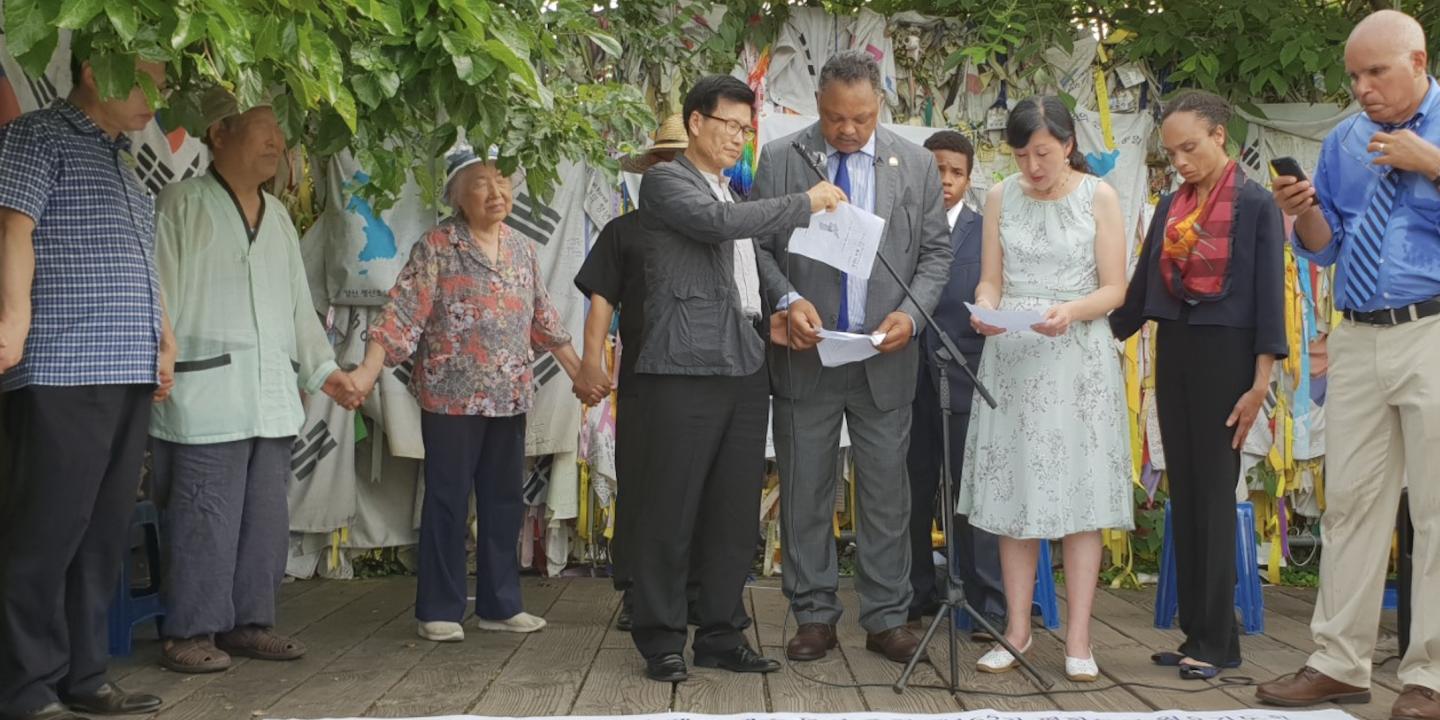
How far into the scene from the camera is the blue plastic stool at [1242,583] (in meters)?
5.05

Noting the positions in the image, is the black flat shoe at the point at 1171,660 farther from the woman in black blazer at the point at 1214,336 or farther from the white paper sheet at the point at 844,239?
A: the white paper sheet at the point at 844,239

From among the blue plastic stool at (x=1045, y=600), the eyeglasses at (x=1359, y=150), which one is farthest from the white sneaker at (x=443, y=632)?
the eyeglasses at (x=1359, y=150)

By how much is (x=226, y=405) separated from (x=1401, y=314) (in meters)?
3.45

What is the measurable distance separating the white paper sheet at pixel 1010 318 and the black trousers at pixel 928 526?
1157 mm

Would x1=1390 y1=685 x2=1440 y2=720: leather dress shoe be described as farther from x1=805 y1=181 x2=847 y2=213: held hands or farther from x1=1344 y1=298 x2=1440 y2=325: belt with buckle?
x1=805 y1=181 x2=847 y2=213: held hands

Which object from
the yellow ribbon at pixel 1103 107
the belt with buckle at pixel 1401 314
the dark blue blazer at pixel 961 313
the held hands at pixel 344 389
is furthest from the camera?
the yellow ribbon at pixel 1103 107

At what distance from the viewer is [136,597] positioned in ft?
15.3

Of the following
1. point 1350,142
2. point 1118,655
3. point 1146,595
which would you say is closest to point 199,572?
point 1118,655

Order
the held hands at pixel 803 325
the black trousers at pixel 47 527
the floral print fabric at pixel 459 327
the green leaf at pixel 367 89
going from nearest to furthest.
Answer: the green leaf at pixel 367 89
the black trousers at pixel 47 527
the held hands at pixel 803 325
the floral print fabric at pixel 459 327

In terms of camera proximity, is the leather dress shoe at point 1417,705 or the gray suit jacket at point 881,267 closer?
the leather dress shoe at point 1417,705

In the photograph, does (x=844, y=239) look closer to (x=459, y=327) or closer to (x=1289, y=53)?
(x=459, y=327)

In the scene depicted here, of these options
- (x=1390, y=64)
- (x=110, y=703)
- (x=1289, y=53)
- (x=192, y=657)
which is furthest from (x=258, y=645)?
(x=1289, y=53)

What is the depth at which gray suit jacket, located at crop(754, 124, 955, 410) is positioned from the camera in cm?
437

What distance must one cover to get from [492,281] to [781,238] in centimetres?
110
